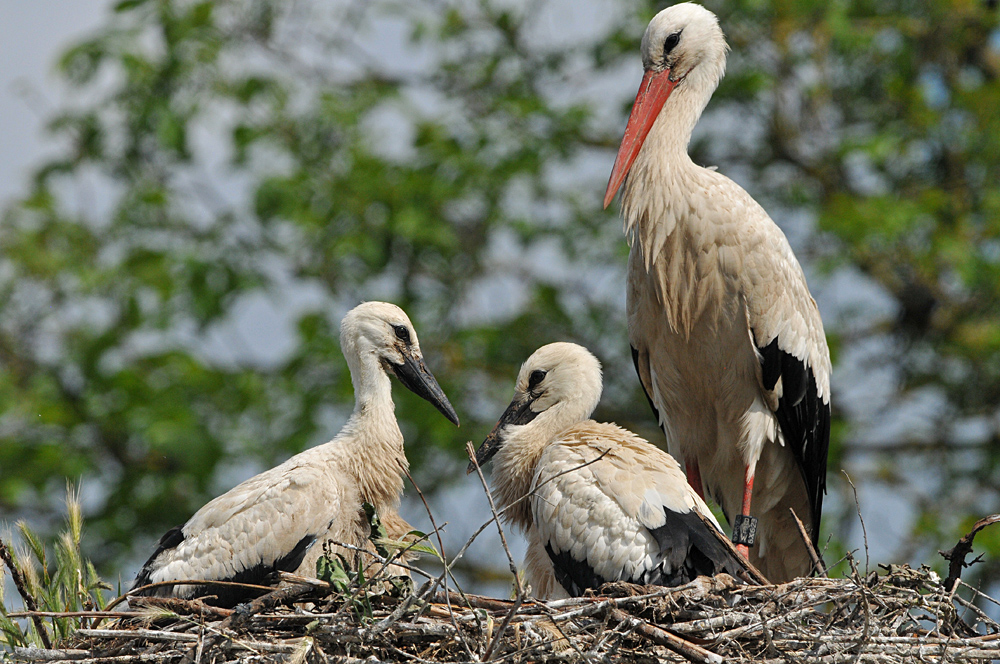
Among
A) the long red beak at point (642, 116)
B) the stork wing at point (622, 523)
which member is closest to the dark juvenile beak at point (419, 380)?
the stork wing at point (622, 523)

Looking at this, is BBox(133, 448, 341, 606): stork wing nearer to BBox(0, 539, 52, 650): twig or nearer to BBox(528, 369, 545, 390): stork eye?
BBox(0, 539, 52, 650): twig

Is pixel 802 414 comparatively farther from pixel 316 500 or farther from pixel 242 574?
pixel 242 574

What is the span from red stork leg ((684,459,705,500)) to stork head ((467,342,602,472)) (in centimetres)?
51

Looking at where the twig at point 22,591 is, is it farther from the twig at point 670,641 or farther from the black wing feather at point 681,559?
the twig at point 670,641

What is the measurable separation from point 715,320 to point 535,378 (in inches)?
29.3

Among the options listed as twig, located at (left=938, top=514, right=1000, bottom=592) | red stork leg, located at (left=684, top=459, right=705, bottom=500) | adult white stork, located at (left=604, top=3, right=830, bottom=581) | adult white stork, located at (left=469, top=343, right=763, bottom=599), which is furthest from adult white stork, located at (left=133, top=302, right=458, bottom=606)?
twig, located at (left=938, top=514, right=1000, bottom=592)

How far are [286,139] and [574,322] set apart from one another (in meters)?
3.02

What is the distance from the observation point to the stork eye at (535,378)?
4.42 meters

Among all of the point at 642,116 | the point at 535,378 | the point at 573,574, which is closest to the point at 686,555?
the point at 573,574

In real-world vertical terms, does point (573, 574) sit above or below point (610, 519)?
below

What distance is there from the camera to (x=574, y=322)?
823 centimetres

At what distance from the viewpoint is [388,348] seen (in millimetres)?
4223

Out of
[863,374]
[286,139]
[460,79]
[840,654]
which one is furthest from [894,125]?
[840,654]

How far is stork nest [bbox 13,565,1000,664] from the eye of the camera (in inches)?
Answer: 115
